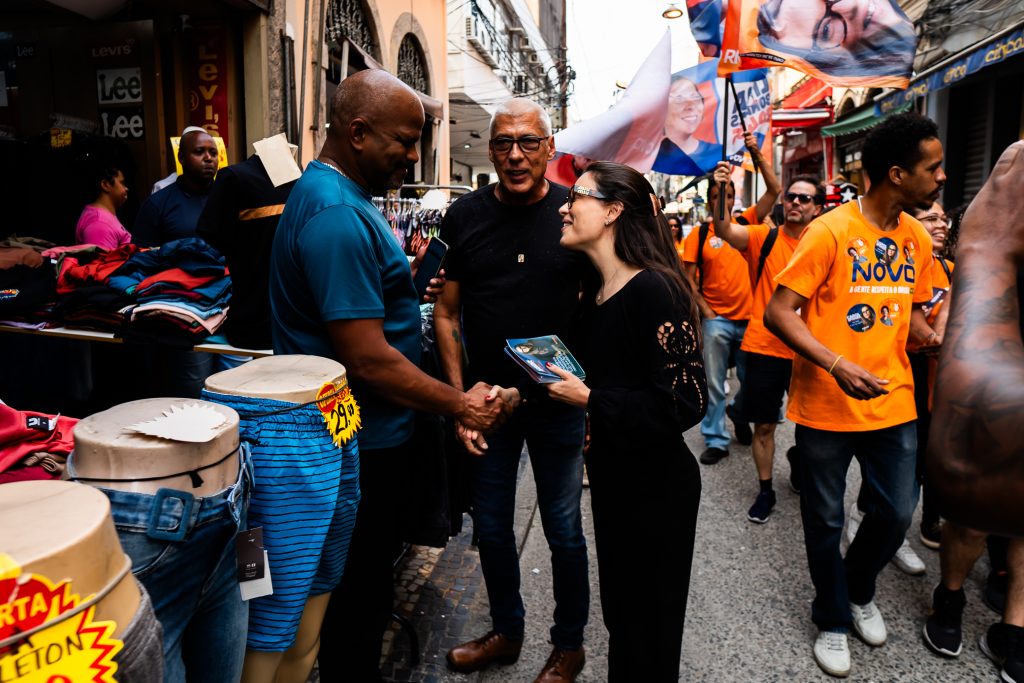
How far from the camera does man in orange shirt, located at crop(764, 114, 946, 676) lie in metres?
2.76

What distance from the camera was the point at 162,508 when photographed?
46.2 inches

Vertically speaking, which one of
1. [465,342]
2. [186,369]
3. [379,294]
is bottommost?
[186,369]

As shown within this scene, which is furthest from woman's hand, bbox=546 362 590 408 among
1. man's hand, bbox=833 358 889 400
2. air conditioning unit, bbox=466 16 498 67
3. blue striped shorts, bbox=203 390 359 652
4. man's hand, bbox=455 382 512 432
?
air conditioning unit, bbox=466 16 498 67

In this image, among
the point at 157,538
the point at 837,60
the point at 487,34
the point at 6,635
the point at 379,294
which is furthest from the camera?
the point at 487,34

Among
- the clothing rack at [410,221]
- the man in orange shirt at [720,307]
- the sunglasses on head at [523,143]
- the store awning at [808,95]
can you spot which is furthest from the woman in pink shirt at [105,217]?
the store awning at [808,95]

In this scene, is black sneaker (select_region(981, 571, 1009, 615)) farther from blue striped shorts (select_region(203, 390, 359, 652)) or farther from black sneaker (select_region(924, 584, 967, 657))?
blue striped shorts (select_region(203, 390, 359, 652))

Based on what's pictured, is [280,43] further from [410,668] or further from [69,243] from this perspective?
[410,668]

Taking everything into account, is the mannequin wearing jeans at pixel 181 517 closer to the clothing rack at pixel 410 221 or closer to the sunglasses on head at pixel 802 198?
the clothing rack at pixel 410 221

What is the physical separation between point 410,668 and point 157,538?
187cm

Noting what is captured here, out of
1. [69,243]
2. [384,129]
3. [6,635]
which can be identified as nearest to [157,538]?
[6,635]

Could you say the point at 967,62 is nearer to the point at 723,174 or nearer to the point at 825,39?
the point at 825,39

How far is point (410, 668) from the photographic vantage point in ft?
8.99

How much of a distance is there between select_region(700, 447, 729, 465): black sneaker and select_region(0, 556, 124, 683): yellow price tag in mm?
4917

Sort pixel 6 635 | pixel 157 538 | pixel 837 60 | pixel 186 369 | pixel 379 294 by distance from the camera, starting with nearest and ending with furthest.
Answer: pixel 6 635
pixel 157 538
pixel 379 294
pixel 186 369
pixel 837 60
